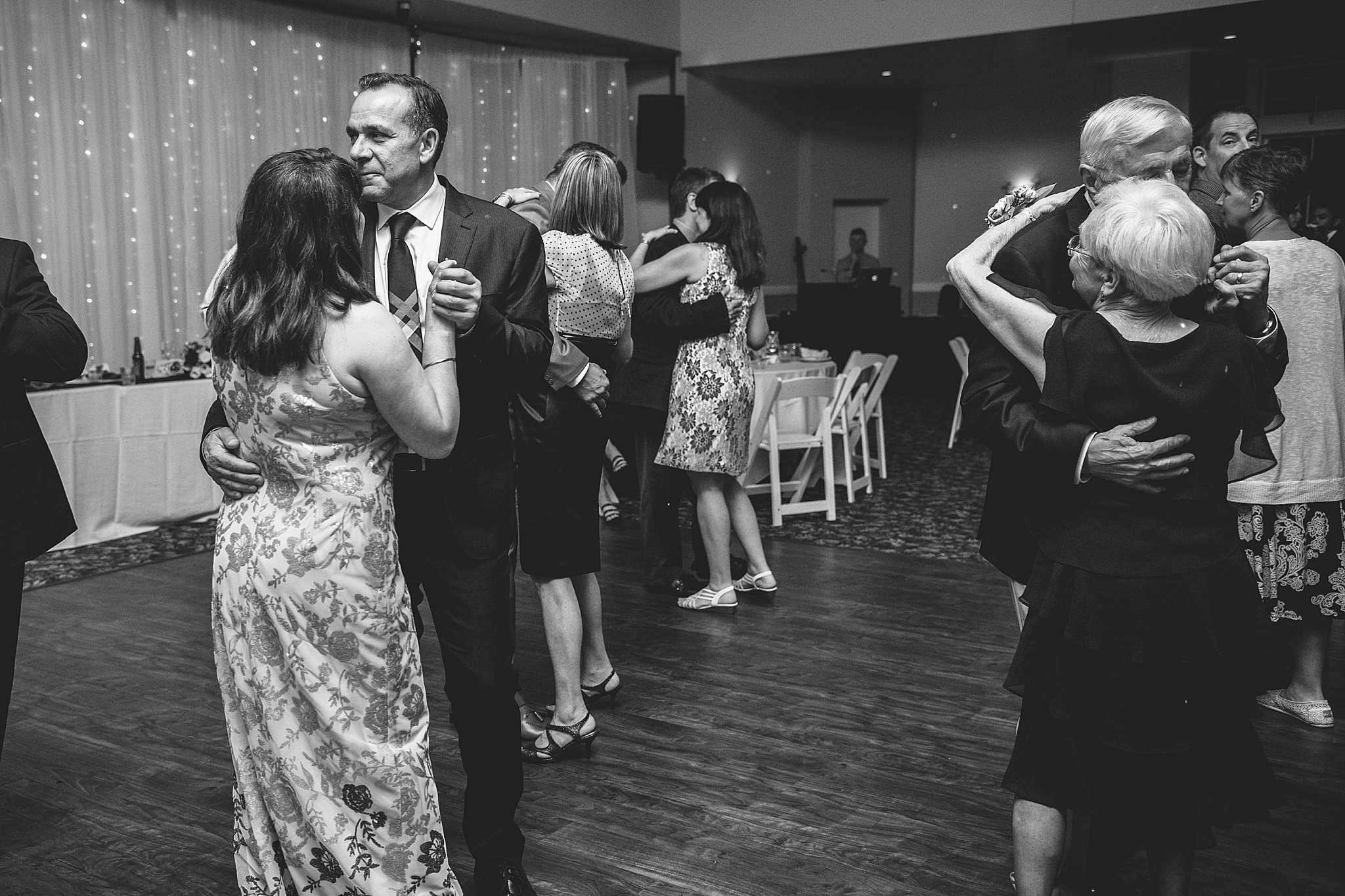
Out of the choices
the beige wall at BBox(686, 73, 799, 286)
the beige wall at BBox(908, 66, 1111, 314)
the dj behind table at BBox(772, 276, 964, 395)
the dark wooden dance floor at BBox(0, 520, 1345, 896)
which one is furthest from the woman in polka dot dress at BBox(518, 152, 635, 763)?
the beige wall at BBox(908, 66, 1111, 314)

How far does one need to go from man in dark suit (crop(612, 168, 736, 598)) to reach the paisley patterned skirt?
6.80 feet

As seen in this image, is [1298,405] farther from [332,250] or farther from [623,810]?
[332,250]

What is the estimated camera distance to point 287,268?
1833 mm

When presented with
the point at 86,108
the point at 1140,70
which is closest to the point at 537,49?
the point at 86,108

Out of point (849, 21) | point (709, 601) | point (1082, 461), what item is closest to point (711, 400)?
point (709, 601)

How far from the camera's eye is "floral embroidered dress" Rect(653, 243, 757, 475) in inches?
181

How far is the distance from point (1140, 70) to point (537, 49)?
640 cm

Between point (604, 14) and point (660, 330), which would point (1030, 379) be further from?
point (604, 14)

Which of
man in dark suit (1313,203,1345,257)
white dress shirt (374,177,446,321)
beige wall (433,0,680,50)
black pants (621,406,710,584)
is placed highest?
beige wall (433,0,680,50)

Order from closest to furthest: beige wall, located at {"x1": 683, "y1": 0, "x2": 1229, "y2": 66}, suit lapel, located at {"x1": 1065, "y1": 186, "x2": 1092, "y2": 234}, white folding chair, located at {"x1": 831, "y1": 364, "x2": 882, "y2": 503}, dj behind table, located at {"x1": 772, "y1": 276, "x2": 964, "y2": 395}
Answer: suit lapel, located at {"x1": 1065, "y1": 186, "x2": 1092, "y2": 234}, white folding chair, located at {"x1": 831, "y1": 364, "x2": 882, "y2": 503}, beige wall, located at {"x1": 683, "y1": 0, "x2": 1229, "y2": 66}, dj behind table, located at {"x1": 772, "y1": 276, "x2": 964, "y2": 395}

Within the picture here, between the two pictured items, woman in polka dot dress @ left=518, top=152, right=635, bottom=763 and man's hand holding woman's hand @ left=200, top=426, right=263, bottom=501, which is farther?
woman in polka dot dress @ left=518, top=152, right=635, bottom=763

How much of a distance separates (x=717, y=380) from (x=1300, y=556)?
2.16 metres

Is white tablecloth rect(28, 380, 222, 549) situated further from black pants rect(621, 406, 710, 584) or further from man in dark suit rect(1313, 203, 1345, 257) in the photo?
man in dark suit rect(1313, 203, 1345, 257)

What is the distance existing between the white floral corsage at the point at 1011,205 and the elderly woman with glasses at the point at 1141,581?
237 mm
